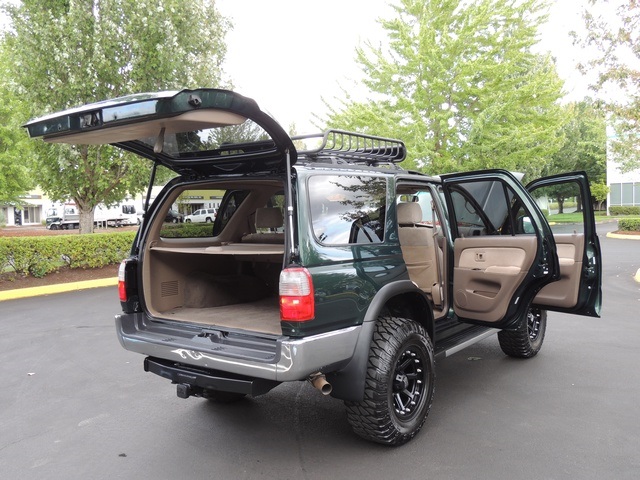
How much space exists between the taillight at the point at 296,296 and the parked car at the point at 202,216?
71.3 inches

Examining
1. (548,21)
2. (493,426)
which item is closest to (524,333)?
(493,426)

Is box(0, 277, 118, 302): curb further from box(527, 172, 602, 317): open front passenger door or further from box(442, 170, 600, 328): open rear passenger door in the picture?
box(527, 172, 602, 317): open front passenger door

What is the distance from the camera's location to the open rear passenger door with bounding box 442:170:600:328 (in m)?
4.25

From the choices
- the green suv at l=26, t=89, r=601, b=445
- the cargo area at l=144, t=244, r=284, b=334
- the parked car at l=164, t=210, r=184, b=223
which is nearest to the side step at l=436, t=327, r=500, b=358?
the green suv at l=26, t=89, r=601, b=445

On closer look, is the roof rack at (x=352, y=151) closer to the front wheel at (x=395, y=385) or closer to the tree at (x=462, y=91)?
the front wheel at (x=395, y=385)

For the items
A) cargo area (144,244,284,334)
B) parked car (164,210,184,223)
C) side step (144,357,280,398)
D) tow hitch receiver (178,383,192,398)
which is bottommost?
tow hitch receiver (178,383,192,398)

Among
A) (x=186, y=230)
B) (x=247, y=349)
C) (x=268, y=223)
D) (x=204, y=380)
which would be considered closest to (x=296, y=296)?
(x=247, y=349)

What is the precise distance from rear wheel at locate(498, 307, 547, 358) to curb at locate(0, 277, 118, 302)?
9207 millimetres

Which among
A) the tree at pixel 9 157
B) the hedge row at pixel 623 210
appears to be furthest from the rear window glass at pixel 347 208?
the hedge row at pixel 623 210

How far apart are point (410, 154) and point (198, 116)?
522 inches

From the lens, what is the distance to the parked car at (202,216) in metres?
4.44

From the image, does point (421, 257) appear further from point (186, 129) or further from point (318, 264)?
point (186, 129)

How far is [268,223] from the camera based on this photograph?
4281 mm

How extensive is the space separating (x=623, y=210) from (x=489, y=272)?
3830 centimetres
